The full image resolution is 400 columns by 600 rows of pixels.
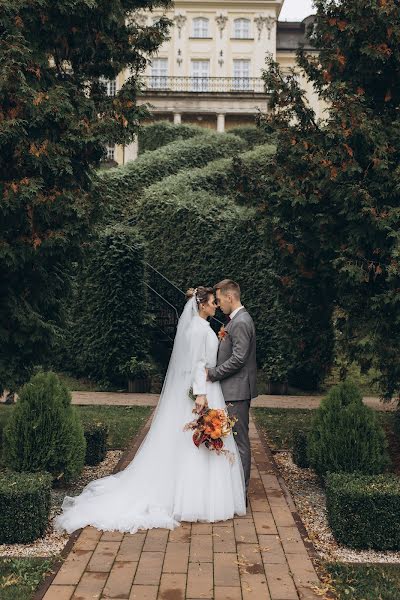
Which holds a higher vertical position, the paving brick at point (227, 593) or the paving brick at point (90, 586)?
the paving brick at point (227, 593)

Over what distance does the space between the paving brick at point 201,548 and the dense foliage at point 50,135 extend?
3.51 metres

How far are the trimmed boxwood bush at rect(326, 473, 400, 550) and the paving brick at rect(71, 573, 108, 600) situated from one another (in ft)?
6.56

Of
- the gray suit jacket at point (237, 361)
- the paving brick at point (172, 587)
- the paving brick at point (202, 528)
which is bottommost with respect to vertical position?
the paving brick at point (202, 528)

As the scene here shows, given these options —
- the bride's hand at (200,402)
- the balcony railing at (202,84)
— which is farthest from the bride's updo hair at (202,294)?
the balcony railing at (202,84)

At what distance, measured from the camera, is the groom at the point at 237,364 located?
21.2ft

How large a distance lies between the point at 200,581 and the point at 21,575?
1.33 metres

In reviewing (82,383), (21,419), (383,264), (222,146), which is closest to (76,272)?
(21,419)

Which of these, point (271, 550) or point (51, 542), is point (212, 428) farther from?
point (51, 542)

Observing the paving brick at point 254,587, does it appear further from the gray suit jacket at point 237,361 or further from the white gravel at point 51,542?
the gray suit jacket at point 237,361

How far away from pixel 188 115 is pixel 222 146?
17972 mm

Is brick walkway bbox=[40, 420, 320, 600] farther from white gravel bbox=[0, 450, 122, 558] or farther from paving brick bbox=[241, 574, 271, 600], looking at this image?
white gravel bbox=[0, 450, 122, 558]

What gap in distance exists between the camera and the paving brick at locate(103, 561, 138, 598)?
460 centimetres

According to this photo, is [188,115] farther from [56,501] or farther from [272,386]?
[56,501]

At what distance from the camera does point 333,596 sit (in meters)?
4.62
